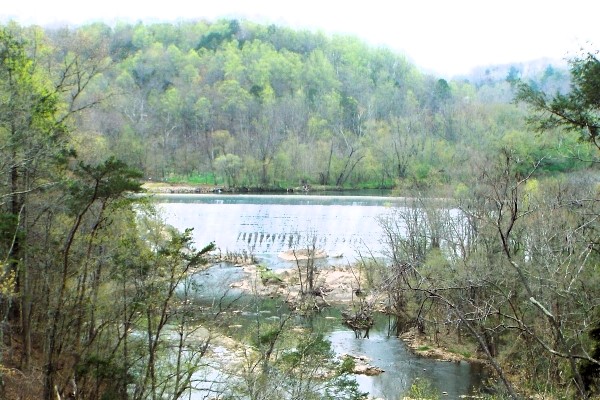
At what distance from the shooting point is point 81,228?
19.9 m

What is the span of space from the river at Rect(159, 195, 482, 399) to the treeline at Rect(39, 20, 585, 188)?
702cm

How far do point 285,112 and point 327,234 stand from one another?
58896 mm

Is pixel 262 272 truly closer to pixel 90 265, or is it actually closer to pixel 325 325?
pixel 325 325

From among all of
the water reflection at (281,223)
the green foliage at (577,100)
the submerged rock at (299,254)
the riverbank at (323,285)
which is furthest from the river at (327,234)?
the green foliage at (577,100)

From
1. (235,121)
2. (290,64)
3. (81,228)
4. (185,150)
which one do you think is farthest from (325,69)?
(81,228)

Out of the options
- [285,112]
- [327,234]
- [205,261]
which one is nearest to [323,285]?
[327,234]

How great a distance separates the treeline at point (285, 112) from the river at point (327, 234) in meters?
7.02

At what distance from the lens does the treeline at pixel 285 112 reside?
82062 millimetres

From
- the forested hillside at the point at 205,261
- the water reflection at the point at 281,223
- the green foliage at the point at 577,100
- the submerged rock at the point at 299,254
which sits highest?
the green foliage at the point at 577,100

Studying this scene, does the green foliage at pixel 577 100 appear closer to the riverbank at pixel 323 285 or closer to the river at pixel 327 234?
the river at pixel 327 234

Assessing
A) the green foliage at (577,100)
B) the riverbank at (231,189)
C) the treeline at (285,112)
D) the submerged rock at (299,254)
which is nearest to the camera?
the green foliage at (577,100)

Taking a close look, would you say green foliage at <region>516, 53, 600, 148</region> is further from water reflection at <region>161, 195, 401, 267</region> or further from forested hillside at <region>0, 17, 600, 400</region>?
water reflection at <region>161, 195, 401, 267</region>

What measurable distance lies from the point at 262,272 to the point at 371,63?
118m

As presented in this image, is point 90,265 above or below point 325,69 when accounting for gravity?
below
